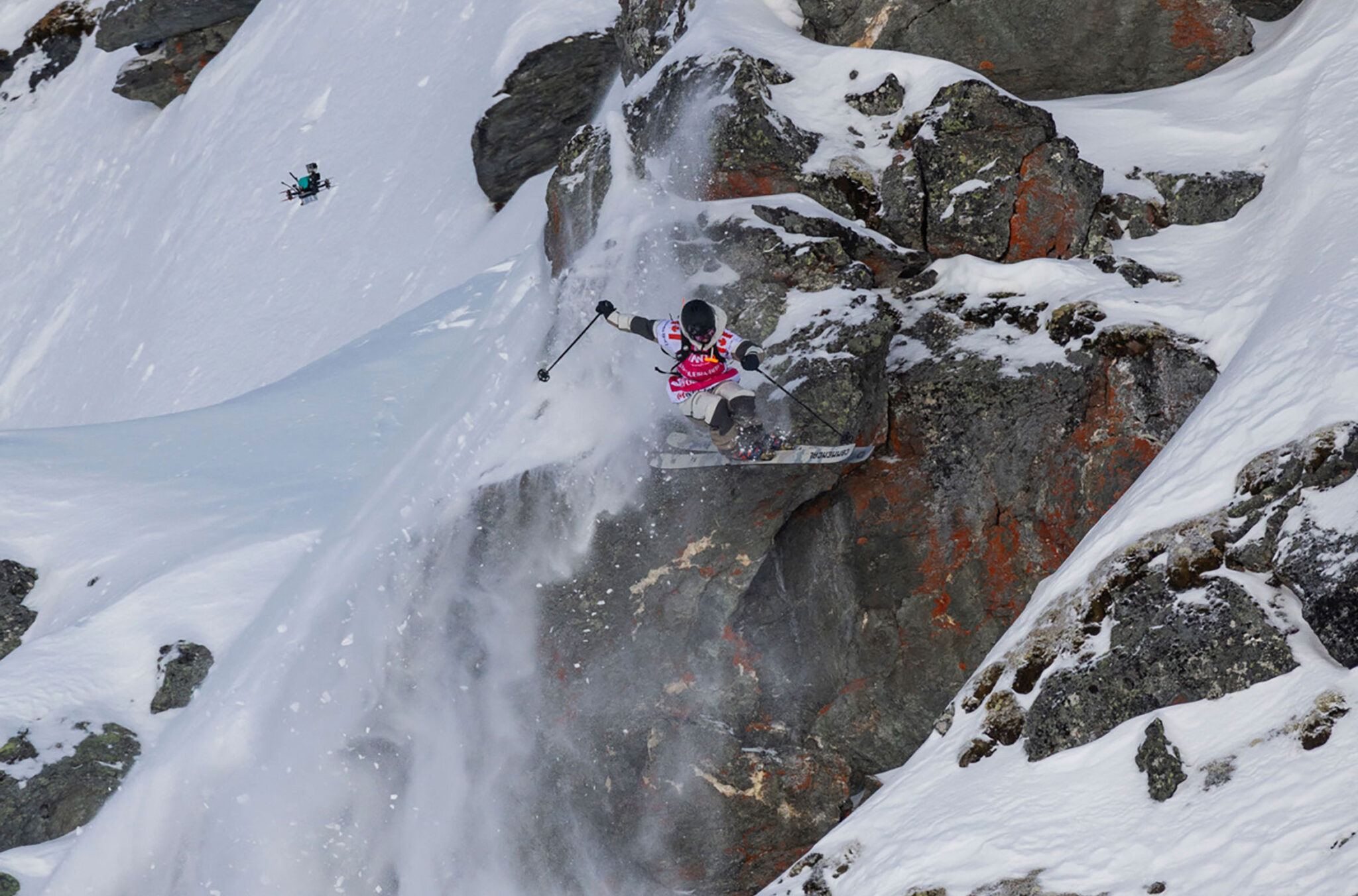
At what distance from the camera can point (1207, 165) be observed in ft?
37.8

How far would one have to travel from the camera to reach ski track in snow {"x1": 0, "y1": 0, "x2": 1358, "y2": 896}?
6930mm

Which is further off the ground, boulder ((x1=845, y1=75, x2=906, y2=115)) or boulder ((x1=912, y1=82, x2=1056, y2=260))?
Answer: boulder ((x1=845, y1=75, x2=906, y2=115))

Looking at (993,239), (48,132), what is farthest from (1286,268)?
(48,132)

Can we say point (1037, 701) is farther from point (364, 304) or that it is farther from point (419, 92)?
point (419, 92)

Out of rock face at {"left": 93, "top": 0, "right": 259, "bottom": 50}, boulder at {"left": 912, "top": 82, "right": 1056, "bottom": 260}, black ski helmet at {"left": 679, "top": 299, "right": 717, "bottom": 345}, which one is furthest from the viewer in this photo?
rock face at {"left": 93, "top": 0, "right": 259, "bottom": 50}

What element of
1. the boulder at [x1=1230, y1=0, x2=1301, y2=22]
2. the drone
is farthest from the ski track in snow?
the drone

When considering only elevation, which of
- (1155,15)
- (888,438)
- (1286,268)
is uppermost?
(1155,15)

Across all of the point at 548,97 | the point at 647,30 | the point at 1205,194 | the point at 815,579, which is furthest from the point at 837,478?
the point at 548,97

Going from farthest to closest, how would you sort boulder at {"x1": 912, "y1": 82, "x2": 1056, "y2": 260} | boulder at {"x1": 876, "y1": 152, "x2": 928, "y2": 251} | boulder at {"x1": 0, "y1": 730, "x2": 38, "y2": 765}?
boulder at {"x1": 0, "y1": 730, "x2": 38, "y2": 765}
boulder at {"x1": 876, "y1": 152, "x2": 928, "y2": 251}
boulder at {"x1": 912, "y1": 82, "x2": 1056, "y2": 260}

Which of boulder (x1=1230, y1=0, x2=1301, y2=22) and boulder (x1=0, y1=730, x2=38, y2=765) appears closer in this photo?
boulder (x1=1230, y1=0, x2=1301, y2=22)

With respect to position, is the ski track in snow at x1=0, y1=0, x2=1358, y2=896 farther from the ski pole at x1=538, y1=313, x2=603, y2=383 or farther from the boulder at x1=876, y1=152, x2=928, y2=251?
the boulder at x1=876, y1=152, x2=928, y2=251

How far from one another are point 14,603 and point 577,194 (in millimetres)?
10948

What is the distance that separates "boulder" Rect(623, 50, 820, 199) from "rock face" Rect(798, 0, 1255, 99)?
2.05 metres

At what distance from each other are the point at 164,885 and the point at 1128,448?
38.4 feet
